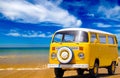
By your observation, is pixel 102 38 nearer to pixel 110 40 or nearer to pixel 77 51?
pixel 110 40

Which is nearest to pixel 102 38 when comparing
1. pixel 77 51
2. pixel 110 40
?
pixel 110 40

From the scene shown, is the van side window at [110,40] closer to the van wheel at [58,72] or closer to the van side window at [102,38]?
the van side window at [102,38]

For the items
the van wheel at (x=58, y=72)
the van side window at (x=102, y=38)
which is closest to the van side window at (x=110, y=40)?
the van side window at (x=102, y=38)

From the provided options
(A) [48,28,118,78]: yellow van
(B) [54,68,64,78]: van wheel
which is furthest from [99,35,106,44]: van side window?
(B) [54,68,64,78]: van wheel

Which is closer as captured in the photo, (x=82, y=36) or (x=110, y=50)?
(x=82, y=36)

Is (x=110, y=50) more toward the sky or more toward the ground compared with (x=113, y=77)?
more toward the sky

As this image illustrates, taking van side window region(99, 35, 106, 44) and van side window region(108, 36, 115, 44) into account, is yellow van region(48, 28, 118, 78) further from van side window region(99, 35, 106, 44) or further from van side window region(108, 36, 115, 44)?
van side window region(108, 36, 115, 44)

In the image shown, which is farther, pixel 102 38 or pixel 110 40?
pixel 110 40

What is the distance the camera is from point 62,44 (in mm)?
20141

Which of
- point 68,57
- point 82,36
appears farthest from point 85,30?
point 68,57

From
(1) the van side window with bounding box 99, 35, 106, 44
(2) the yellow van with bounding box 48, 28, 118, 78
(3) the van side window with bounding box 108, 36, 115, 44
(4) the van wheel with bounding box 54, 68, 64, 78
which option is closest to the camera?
(2) the yellow van with bounding box 48, 28, 118, 78

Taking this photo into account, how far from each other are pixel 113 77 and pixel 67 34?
341 centimetres

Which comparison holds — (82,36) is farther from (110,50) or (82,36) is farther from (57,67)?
(110,50)

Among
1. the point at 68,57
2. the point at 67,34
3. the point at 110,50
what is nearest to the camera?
the point at 68,57
